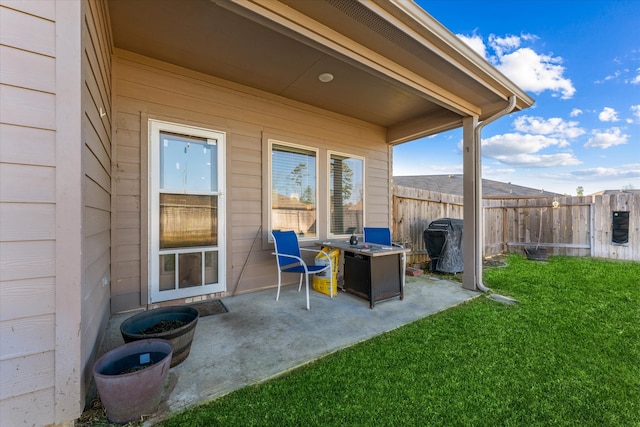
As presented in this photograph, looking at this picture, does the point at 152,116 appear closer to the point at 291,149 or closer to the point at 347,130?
the point at 291,149

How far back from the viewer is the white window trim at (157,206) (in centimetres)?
284

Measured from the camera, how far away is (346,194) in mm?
4551

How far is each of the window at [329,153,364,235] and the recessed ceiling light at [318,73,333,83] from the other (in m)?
1.27

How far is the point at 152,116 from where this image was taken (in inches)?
112

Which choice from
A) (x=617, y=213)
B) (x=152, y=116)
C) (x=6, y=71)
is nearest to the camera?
(x=6, y=71)

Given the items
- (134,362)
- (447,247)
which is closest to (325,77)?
(134,362)

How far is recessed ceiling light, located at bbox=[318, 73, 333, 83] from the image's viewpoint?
10.3 ft

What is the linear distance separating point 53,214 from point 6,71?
0.67 metres

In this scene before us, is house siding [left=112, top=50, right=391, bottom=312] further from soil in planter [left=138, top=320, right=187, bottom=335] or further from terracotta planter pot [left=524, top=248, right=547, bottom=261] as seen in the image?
terracotta planter pot [left=524, top=248, right=547, bottom=261]

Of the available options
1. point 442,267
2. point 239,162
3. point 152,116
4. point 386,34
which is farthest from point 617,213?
point 152,116

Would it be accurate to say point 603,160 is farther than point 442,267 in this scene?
Yes

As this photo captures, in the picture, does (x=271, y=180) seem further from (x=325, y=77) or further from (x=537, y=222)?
(x=537, y=222)

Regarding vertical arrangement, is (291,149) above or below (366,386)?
above

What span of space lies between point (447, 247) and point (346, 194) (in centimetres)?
211
